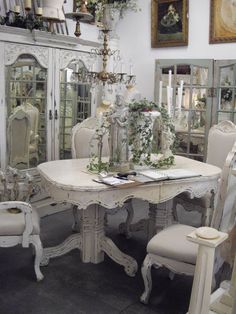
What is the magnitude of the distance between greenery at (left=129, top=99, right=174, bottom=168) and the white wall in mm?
1828

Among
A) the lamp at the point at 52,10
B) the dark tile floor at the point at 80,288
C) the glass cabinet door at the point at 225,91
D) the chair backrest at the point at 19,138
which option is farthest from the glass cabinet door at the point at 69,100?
the glass cabinet door at the point at 225,91

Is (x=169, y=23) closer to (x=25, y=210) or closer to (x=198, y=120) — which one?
(x=198, y=120)

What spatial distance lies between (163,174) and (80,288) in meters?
0.98

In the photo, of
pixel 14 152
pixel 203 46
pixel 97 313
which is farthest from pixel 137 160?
pixel 203 46

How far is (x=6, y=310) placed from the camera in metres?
2.34

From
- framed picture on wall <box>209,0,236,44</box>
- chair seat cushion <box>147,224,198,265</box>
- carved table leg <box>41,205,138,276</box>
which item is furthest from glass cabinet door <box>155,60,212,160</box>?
chair seat cushion <box>147,224,198,265</box>

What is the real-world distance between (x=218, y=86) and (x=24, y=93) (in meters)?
2.11

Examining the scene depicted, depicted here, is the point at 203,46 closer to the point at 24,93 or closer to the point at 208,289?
the point at 24,93

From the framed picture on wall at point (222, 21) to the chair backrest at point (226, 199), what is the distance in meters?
2.54

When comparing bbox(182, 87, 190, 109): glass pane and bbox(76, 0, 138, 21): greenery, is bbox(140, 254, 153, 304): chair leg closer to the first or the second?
bbox(182, 87, 190, 109): glass pane

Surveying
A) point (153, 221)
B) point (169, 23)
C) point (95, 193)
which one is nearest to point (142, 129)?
point (95, 193)

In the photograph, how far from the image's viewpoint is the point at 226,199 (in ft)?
6.81

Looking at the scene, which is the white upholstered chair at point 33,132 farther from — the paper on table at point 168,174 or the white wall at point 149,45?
the white wall at point 149,45

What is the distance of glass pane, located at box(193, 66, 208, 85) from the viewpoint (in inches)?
172
